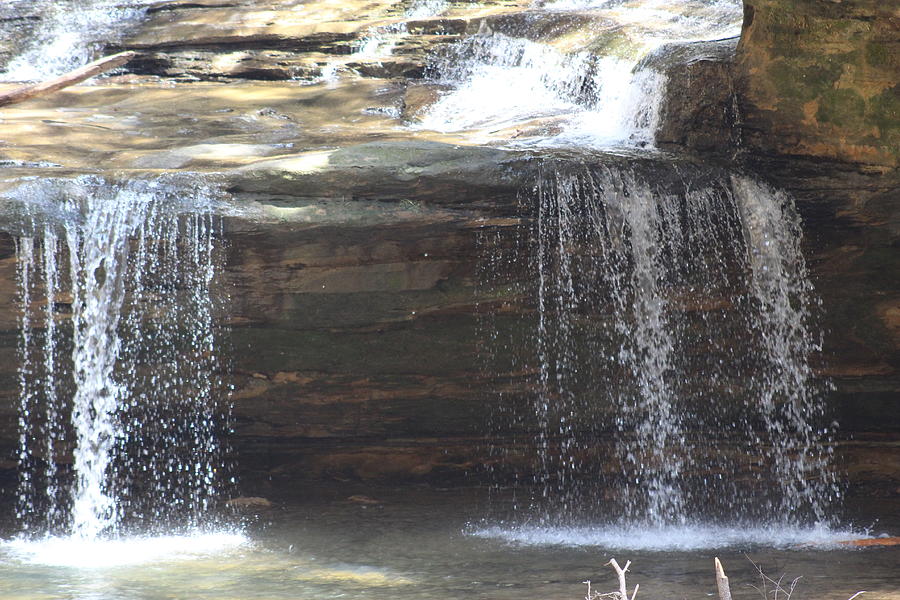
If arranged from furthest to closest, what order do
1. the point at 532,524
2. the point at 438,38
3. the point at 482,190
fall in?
the point at 438,38
the point at 532,524
the point at 482,190

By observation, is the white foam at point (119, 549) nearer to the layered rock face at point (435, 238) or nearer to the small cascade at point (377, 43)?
the layered rock face at point (435, 238)

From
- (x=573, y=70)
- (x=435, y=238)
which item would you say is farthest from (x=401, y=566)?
(x=573, y=70)

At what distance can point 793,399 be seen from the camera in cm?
633

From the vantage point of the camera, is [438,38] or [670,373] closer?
[670,373]

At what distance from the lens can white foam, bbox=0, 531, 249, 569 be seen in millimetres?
5168

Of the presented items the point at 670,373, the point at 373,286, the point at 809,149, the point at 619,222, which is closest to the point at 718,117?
the point at 809,149

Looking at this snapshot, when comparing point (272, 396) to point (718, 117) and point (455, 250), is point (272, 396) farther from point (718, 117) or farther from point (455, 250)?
point (718, 117)

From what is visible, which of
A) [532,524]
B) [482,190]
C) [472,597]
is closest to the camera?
[472,597]

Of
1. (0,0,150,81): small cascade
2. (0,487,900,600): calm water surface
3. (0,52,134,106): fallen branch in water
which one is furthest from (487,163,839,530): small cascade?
(0,0,150,81): small cascade

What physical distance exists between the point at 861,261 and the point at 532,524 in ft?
8.48

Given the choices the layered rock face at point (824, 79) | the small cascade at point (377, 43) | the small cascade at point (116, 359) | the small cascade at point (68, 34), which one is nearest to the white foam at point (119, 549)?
the small cascade at point (116, 359)

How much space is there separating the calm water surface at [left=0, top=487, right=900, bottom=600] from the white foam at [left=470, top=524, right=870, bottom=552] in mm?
108

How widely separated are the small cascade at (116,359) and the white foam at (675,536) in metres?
2.06

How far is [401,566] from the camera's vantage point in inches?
196
